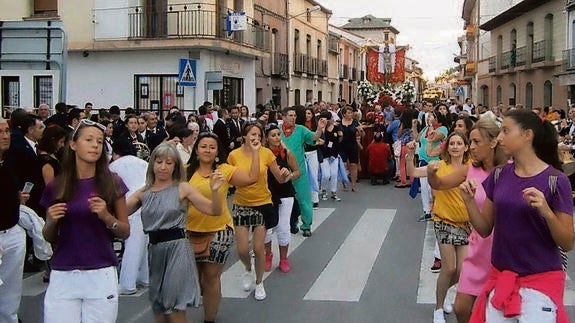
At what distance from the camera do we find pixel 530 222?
3.85 meters

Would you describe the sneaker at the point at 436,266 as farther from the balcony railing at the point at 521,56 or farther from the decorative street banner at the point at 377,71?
the balcony railing at the point at 521,56

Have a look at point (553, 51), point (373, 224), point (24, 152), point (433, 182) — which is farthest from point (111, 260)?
point (553, 51)

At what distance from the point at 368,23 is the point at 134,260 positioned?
92496mm

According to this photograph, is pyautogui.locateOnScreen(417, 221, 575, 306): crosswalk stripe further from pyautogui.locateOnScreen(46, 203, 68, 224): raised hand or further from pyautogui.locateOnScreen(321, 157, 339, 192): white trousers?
pyautogui.locateOnScreen(321, 157, 339, 192): white trousers

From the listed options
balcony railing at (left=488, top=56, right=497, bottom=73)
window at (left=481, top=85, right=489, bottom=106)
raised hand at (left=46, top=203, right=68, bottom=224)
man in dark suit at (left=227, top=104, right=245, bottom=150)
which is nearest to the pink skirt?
raised hand at (left=46, top=203, right=68, bottom=224)

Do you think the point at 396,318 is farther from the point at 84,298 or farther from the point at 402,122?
the point at 402,122

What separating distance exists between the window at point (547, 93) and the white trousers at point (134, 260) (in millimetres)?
30117

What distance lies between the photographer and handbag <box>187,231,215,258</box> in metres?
6.23

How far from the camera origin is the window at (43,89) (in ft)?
85.3

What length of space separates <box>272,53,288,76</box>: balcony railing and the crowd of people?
27.1 meters

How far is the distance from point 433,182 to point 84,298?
8.24 ft

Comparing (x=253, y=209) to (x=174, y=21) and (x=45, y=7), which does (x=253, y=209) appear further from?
(x=45, y=7)

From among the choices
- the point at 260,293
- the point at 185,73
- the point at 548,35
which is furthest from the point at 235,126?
the point at 548,35

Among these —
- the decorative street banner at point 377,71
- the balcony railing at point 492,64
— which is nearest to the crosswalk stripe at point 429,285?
the decorative street banner at point 377,71
